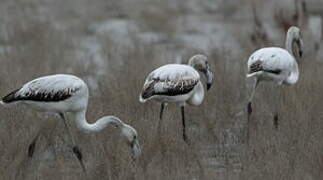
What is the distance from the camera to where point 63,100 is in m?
7.29

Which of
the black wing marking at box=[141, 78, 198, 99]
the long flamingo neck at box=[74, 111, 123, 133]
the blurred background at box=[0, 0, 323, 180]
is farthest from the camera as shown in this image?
the black wing marking at box=[141, 78, 198, 99]

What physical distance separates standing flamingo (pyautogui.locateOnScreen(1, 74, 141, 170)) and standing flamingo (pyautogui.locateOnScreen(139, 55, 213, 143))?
1.59 ft

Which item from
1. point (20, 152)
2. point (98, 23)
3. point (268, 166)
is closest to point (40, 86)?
point (20, 152)

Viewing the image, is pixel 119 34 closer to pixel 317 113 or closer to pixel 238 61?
pixel 238 61

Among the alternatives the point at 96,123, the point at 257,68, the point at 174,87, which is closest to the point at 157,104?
the point at 174,87

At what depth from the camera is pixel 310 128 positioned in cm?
772

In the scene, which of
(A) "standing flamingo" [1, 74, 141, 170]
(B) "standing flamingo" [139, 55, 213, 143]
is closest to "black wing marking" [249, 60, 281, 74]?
(B) "standing flamingo" [139, 55, 213, 143]

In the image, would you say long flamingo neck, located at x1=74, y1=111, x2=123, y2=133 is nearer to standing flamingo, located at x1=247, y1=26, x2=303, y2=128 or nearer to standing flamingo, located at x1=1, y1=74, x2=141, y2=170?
standing flamingo, located at x1=1, y1=74, x2=141, y2=170

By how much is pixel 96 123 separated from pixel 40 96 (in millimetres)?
513

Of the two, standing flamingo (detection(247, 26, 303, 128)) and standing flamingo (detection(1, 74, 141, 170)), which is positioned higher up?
standing flamingo (detection(247, 26, 303, 128))

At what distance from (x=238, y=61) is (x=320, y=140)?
11.5ft

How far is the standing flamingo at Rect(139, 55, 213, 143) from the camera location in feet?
25.1

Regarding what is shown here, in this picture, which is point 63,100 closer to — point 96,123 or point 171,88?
point 96,123

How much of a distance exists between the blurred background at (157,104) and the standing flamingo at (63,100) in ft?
0.43
